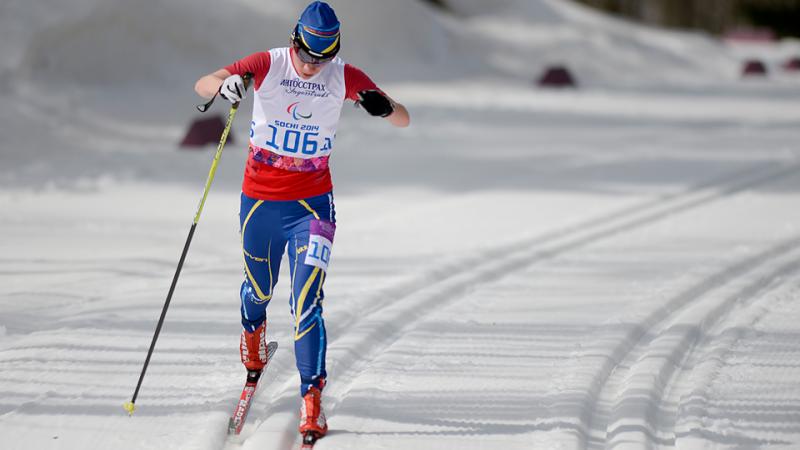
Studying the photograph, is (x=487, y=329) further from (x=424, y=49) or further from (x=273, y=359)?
(x=424, y=49)

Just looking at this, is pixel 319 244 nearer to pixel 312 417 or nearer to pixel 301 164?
pixel 301 164

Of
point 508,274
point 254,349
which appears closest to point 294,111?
point 254,349

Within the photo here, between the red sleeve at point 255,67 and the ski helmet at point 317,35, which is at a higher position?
the ski helmet at point 317,35

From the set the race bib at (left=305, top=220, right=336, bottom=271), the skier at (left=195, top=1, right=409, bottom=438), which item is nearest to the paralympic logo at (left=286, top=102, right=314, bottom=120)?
the skier at (left=195, top=1, right=409, bottom=438)

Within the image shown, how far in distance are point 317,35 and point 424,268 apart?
13.1 feet

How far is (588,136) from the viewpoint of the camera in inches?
693

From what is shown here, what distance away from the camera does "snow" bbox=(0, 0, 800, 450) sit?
18.5 ft

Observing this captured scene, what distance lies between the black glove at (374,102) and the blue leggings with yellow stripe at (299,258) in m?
0.49

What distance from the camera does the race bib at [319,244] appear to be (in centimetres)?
521

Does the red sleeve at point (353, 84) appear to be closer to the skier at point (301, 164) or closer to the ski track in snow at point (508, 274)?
the skier at point (301, 164)

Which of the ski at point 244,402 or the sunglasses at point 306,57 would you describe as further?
the ski at point 244,402

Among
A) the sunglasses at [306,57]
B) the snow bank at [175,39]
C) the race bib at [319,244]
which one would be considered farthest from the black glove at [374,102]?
the snow bank at [175,39]

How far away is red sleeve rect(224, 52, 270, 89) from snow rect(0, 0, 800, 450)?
5.60 ft

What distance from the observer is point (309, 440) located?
520 cm
